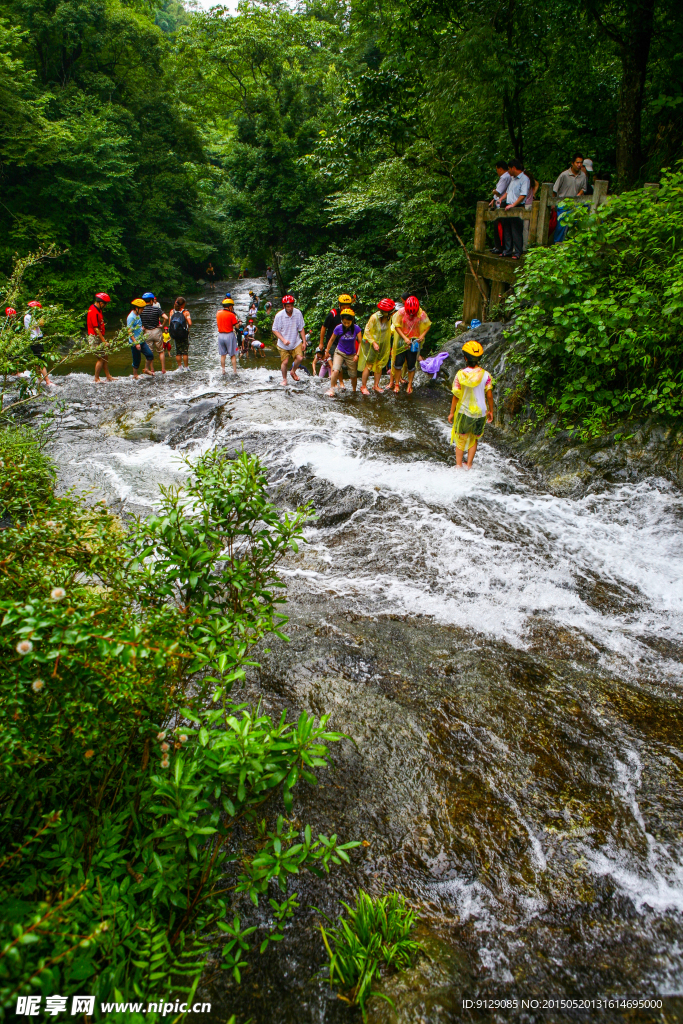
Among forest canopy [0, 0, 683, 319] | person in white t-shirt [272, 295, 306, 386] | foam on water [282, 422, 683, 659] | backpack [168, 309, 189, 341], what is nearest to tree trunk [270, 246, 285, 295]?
forest canopy [0, 0, 683, 319]

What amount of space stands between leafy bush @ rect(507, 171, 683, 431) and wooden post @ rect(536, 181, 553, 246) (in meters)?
1.71

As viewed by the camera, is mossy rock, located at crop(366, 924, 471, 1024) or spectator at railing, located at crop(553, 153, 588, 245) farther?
spectator at railing, located at crop(553, 153, 588, 245)

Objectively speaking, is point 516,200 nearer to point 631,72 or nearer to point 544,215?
point 544,215

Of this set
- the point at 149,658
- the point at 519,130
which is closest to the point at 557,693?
the point at 149,658

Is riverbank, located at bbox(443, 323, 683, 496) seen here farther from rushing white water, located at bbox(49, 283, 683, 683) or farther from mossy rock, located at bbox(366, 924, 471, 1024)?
mossy rock, located at bbox(366, 924, 471, 1024)

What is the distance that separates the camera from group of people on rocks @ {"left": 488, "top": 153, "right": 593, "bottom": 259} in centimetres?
1005

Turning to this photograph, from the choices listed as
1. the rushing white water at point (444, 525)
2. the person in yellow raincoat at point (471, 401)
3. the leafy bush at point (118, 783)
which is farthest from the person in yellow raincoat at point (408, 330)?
the leafy bush at point (118, 783)

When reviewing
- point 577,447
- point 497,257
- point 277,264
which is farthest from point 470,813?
point 277,264

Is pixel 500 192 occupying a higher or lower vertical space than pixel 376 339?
higher

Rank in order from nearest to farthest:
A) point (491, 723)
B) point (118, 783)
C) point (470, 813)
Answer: point (118, 783)
point (470, 813)
point (491, 723)

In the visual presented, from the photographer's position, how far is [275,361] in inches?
719

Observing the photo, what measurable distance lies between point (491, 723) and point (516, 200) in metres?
10.4

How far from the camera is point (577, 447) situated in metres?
7.50

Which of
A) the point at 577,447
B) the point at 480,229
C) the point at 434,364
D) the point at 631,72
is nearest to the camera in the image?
the point at 577,447
